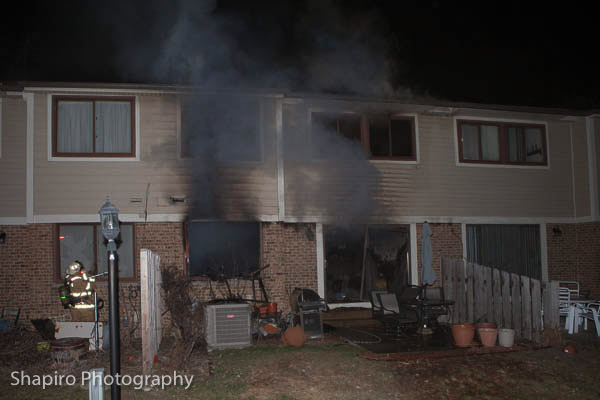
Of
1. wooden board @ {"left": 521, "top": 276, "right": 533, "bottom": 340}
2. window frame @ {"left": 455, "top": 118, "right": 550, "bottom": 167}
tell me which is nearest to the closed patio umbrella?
wooden board @ {"left": 521, "top": 276, "right": 533, "bottom": 340}

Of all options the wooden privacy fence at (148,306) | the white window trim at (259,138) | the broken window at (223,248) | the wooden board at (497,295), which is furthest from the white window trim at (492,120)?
the wooden privacy fence at (148,306)

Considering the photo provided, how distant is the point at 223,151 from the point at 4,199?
464 centimetres

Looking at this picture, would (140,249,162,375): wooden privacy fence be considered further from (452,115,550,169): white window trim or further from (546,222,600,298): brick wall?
(546,222,600,298): brick wall

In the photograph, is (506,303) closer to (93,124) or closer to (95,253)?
(95,253)

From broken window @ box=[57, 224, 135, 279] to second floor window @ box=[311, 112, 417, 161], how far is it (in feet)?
15.5

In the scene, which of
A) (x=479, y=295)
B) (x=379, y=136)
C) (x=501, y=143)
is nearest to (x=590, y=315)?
(x=479, y=295)

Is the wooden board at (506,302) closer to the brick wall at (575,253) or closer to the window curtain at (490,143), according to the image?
the window curtain at (490,143)

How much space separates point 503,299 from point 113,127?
8686mm

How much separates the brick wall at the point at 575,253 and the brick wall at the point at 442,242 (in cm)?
276

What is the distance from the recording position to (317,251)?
11758mm

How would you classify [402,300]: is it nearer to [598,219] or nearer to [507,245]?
[507,245]

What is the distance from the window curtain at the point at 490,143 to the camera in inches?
520

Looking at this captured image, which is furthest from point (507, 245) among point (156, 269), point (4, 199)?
point (4, 199)

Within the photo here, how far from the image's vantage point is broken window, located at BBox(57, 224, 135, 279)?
1072cm
